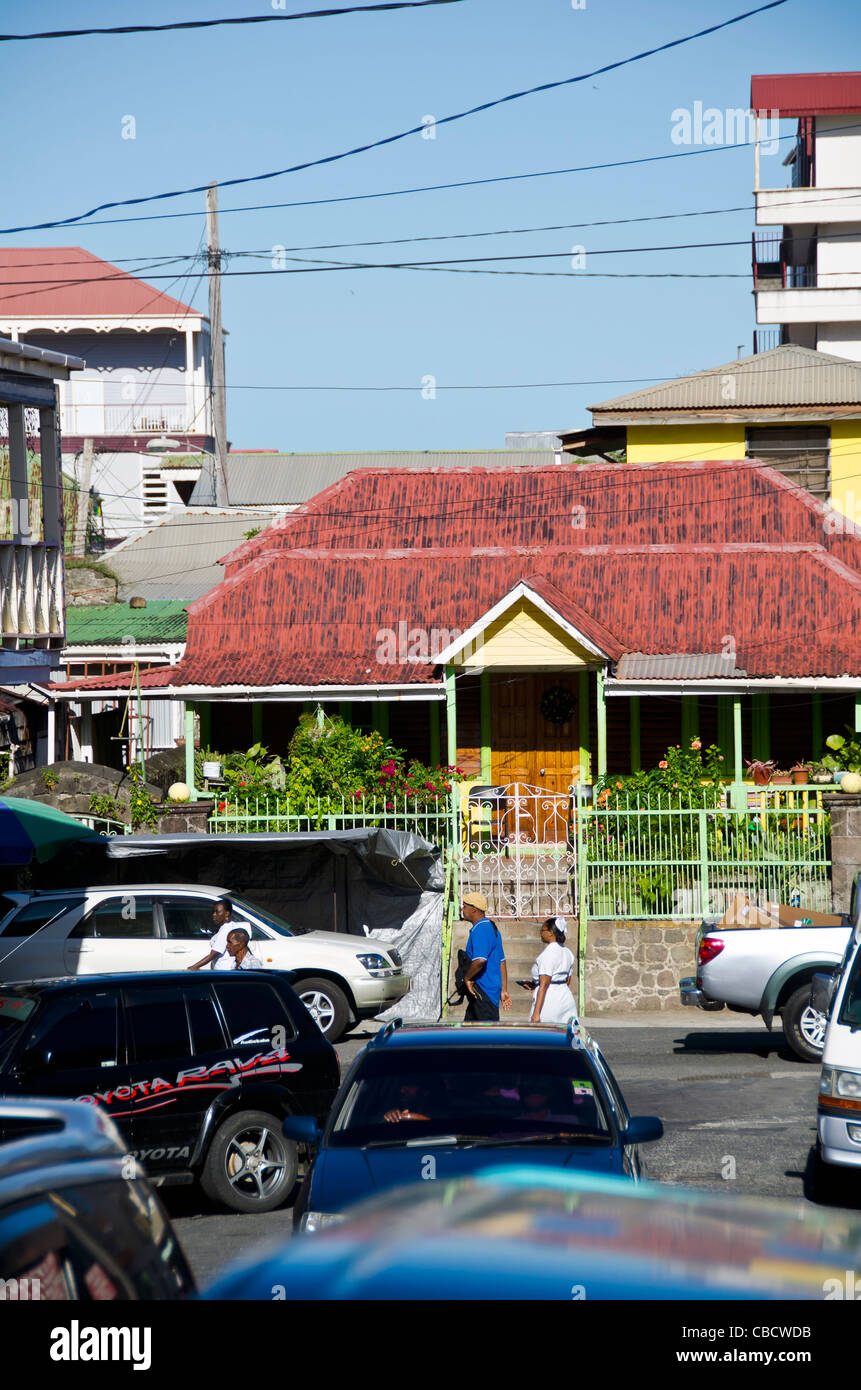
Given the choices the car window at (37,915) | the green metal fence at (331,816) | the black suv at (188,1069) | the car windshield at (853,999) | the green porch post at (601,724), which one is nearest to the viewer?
the black suv at (188,1069)

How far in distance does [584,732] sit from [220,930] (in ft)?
33.9

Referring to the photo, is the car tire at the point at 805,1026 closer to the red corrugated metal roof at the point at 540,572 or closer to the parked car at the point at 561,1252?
the red corrugated metal roof at the point at 540,572

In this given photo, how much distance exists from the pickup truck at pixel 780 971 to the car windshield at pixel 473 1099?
7.99 metres

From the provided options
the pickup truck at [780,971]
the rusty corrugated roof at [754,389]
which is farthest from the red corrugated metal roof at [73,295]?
the pickup truck at [780,971]

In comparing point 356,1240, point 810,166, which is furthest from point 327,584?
point 810,166

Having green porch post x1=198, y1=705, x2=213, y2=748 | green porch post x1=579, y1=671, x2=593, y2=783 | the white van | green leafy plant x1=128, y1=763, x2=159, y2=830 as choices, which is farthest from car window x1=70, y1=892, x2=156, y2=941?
green porch post x1=579, y1=671, x2=593, y2=783

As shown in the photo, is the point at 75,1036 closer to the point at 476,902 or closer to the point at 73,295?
the point at 476,902

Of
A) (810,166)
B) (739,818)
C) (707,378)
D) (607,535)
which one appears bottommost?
(739,818)

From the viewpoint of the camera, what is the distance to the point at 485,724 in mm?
24312

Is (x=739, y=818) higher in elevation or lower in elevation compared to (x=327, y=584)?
lower

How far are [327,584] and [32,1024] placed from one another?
16.3 meters

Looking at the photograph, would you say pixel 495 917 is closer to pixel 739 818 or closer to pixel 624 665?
pixel 739 818

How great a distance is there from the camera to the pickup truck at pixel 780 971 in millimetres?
15000
